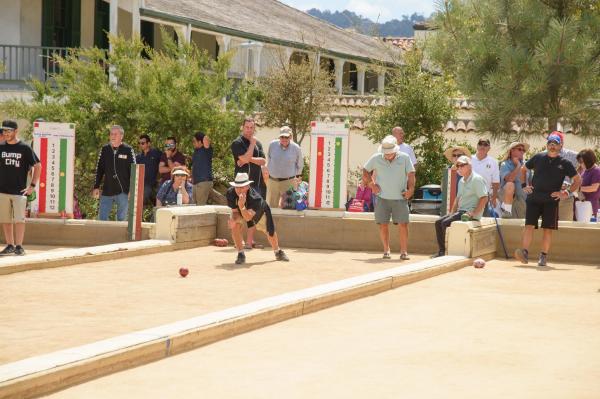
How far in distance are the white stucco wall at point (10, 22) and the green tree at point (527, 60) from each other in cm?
957

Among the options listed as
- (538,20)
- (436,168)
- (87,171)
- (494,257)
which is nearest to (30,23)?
(87,171)

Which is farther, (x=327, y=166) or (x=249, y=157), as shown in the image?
(x=327, y=166)

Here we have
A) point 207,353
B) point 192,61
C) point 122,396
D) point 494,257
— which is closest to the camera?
point 122,396

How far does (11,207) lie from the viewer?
15648 millimetres

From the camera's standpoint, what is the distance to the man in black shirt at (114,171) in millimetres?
17859

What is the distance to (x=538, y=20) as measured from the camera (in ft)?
70.3

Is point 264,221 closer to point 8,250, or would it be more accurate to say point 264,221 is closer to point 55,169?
point 8,250

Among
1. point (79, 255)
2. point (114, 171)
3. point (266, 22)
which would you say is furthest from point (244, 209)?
point (266, 22)

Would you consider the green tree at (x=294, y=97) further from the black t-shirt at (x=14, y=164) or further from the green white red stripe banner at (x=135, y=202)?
the black t-shirt at (x=14, y=164)

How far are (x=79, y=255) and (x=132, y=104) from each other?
26.4ft

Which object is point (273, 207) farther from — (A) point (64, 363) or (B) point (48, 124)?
(A) point (64, 363)

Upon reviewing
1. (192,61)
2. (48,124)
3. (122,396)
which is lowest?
(122,396)

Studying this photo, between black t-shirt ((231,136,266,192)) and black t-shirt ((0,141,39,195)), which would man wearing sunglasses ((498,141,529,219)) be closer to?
black t-shirt ((231,136,266,192))

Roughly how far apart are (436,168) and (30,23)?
977cm
